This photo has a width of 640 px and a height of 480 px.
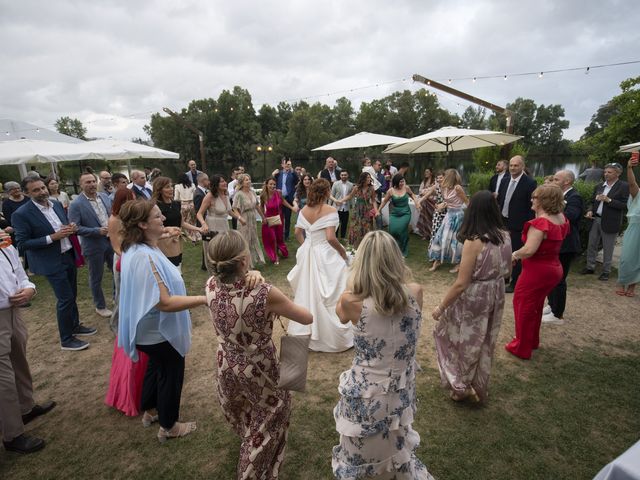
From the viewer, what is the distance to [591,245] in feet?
20.2

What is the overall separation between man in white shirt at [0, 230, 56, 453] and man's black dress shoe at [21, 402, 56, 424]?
0.39m

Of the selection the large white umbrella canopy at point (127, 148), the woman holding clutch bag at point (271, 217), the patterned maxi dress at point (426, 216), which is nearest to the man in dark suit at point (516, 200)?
the patterned maxi dress at point (426, 216)

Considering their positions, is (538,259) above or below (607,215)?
below

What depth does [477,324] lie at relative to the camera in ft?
9.39

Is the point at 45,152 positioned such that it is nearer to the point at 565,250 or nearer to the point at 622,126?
the point at 565,250

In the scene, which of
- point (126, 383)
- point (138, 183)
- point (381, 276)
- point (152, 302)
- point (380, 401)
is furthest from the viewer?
point (138, 183)

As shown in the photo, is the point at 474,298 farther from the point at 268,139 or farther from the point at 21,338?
the point at 268,139

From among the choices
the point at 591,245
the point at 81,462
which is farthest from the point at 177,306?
the point at 591,245

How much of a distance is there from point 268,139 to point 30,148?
45667mm

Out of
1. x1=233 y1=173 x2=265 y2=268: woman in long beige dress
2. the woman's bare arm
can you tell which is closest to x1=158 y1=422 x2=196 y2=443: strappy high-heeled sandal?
the woman's bare arm

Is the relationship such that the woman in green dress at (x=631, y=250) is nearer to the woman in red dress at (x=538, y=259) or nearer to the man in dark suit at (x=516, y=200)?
the man in dark suit at (x=516, y=200)

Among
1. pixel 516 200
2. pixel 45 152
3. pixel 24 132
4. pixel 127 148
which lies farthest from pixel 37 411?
pixel 24 132

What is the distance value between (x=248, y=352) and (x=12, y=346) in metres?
2.35

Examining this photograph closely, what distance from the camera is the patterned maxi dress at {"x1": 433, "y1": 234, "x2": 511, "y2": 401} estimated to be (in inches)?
108
